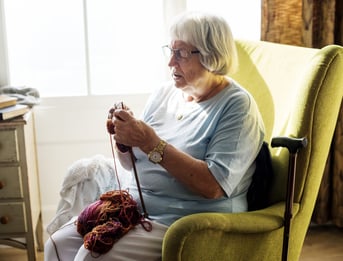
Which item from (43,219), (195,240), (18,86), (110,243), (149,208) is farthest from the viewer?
(43,219)

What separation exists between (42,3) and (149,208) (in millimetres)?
1293

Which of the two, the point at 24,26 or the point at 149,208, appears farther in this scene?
the point at 24,26

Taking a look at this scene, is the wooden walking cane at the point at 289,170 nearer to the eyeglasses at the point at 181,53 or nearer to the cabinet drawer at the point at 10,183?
the eyeglasses at the point at 181,53

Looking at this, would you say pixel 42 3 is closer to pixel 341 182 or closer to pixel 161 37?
pixel 161 37

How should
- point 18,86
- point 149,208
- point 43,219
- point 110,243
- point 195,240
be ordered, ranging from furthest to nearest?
point 43,219
point 18,86
point 149,208
point 110,243
point 195,240

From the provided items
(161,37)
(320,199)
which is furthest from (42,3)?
(320,199)

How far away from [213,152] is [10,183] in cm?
98

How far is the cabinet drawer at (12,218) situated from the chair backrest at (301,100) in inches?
42.1

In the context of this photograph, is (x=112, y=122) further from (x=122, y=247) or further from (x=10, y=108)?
(x=10, y=108)

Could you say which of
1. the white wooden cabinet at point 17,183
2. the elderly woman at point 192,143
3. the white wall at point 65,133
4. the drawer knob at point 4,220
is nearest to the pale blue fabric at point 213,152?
the elderly woman at point 192,143

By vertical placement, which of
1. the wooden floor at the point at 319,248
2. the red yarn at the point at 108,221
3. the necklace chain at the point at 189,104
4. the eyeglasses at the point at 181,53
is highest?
the eyeglasses at the point at 181,53

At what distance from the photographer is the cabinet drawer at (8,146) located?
7.31 feet

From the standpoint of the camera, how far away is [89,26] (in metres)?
2.70

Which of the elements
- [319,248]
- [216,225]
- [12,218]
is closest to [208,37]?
[216,225]
